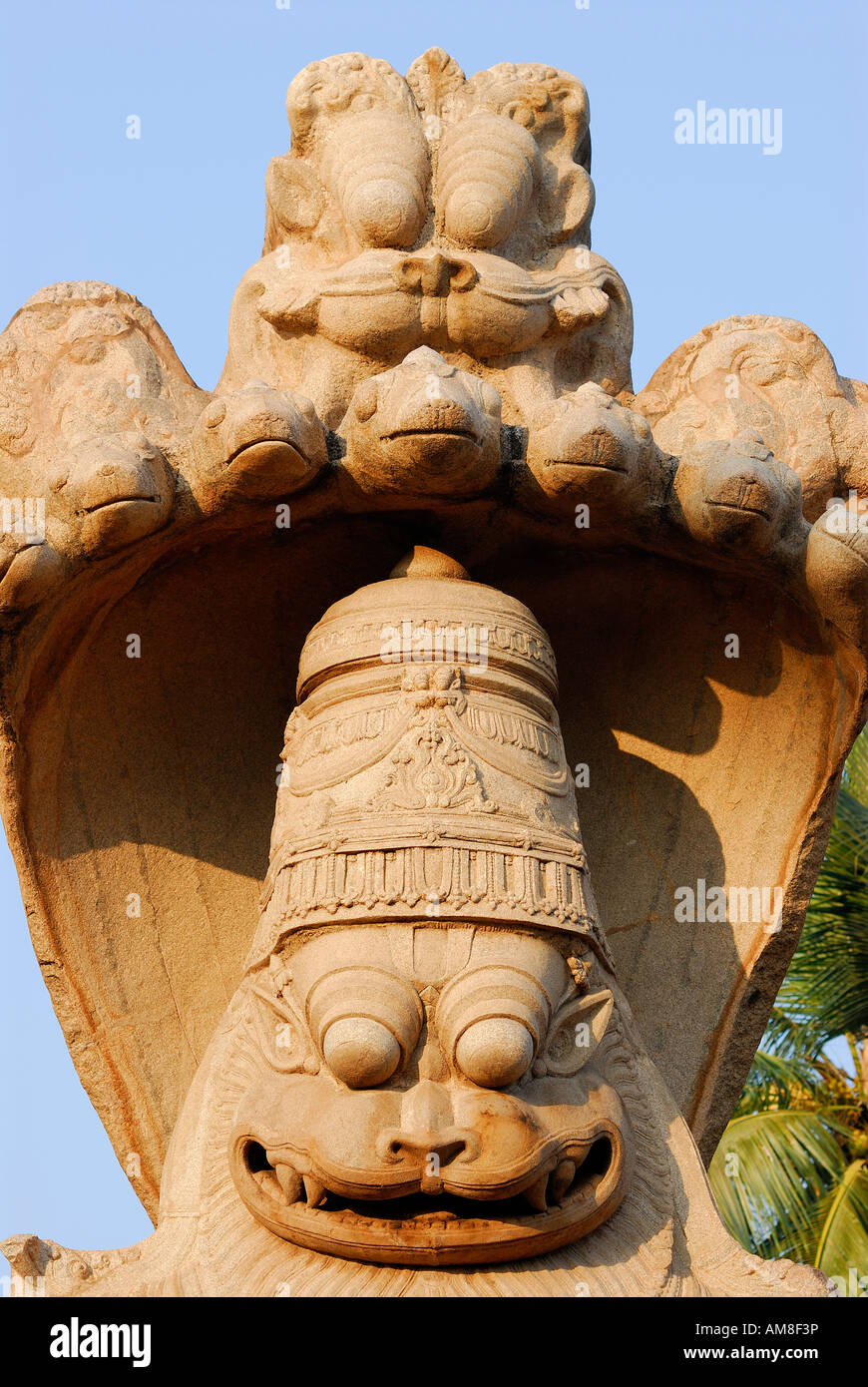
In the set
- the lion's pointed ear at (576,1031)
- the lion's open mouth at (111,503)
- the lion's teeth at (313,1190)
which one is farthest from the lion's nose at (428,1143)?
the lion's open mouth at (111,503)

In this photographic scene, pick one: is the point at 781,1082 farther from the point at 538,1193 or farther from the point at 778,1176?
the point at 538,1193

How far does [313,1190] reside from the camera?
13.6 ft

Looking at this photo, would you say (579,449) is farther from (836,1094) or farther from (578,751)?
(836,1094)

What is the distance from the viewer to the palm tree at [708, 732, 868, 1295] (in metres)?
10.6

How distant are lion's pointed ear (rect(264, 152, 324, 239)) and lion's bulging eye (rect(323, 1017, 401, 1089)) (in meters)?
2.91

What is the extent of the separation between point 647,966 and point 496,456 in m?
1.66

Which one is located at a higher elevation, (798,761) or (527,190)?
(527,190)

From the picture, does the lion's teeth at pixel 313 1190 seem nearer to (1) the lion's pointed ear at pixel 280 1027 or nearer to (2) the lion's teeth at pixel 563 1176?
(1) the lion's pointed ear at pixel 280 1027

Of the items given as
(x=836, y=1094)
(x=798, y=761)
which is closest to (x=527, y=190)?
(x=798, y=761)

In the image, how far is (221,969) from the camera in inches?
221

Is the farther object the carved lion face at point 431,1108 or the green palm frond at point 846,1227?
the green palm frond at point 846,1227

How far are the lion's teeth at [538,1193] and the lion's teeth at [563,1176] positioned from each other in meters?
0.04

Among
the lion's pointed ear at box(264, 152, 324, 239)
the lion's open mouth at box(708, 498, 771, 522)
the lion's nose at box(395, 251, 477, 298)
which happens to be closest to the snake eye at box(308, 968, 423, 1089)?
the lion's open mouth at box(708, 498, 771, 522)

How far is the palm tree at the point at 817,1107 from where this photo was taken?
1058cm
